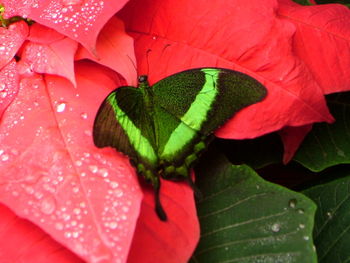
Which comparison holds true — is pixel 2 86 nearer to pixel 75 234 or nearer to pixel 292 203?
pixel 75 234

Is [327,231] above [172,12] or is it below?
below

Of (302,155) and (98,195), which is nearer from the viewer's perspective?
(98,195)

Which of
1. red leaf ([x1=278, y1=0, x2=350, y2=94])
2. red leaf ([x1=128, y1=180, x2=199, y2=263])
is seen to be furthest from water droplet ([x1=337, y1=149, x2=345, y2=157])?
red leaf ([x1=128, y1=180, x2=199, y2=263])

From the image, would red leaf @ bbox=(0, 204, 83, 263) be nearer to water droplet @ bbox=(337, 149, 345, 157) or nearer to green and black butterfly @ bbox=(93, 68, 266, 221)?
green and black butterfly @ bbox=(93, 68, 266, 221)

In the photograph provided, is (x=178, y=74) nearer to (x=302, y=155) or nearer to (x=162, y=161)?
(x=162, y=161)

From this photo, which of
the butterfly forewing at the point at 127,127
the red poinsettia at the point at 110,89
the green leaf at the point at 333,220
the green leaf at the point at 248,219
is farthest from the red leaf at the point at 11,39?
the green leaf at the point at 333,220

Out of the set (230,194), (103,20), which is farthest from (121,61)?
(230,194)
